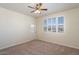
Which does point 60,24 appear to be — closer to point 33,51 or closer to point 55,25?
point 55,25

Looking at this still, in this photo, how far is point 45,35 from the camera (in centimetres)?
415

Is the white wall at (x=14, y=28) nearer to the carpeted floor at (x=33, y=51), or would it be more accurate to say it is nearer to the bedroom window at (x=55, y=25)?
the carpeted floor at (x=33, y=51)

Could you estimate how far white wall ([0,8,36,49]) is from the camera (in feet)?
8.37

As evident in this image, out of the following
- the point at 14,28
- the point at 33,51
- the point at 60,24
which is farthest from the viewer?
the point at 60,24

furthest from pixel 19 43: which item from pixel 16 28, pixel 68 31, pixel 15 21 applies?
pixel 68 31

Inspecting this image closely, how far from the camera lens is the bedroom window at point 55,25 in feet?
11.8

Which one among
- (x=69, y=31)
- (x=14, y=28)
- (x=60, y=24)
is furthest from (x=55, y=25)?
(x=14, y=28)

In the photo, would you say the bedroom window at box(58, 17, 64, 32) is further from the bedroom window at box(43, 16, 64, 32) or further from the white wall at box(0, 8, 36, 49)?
the white wall at box(0, 8, 36, 49)

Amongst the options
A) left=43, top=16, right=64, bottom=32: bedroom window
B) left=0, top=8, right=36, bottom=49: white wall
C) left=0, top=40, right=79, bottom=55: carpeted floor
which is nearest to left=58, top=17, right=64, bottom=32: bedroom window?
left=43, top=16, right=64, bottom=32: bedroom window

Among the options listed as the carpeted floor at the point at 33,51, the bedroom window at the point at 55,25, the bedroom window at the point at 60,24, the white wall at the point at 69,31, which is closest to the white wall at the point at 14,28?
the carpeted floor at the point at 33,51

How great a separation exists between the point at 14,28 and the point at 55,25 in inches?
70.1

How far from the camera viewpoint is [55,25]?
3.73m

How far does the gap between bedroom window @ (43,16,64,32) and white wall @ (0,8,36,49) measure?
120 centimetres

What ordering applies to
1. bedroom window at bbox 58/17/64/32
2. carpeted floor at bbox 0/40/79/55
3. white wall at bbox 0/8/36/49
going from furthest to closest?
1. bedroom window at bbox 58/17/64/32
2. white wall at bbox 0/8/36/49
3. carpeted floor at bbox 0/40/79/55
